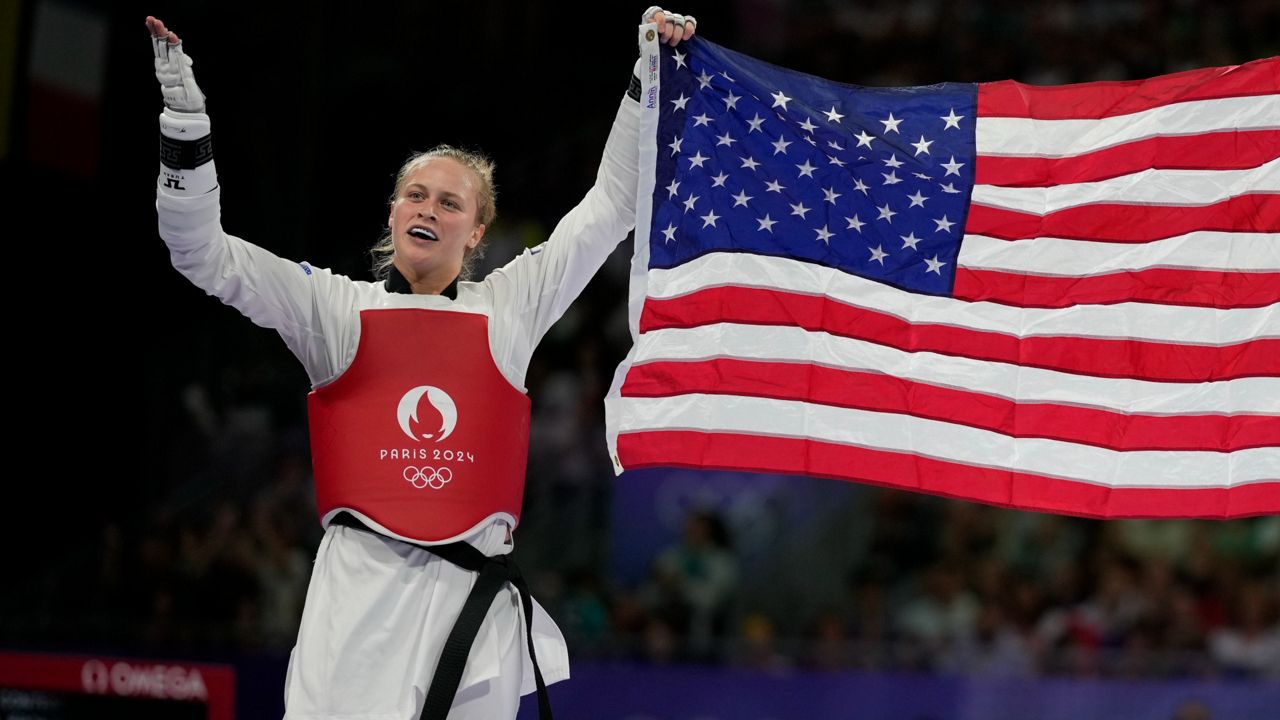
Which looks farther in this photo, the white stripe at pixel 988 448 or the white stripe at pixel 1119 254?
the white stripe at pixel 1119 254

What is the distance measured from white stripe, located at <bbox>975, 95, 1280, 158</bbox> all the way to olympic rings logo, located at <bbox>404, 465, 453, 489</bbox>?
7.18 feet

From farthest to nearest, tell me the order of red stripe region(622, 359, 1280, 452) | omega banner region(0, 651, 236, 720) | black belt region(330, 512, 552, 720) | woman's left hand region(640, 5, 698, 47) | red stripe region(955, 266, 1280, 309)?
1. omega banner region(0, 651, 236, 720)
2. red stripe region(955, 266, 1280, 309)
3. red stripe region(622, 359, 1280, 452)
4. woman's left hand region(640, 5, 698, 47)
5. black belt region(330, 512, 552, 720)

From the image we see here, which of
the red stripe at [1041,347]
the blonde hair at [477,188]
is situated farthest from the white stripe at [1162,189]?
the blonde hair at [477,188]

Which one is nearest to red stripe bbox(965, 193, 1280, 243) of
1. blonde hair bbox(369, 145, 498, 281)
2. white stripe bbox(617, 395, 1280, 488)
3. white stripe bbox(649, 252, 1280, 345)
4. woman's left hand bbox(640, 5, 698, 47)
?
white stripe bbox(649, 252, 1280, 345)

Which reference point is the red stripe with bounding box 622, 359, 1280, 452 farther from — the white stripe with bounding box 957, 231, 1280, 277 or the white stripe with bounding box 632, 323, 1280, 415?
the white stripe with bounding box 957, 231, 1280, 277

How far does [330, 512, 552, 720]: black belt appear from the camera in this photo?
139 inches

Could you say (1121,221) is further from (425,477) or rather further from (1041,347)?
(425,477)

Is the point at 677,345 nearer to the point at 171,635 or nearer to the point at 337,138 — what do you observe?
the point at 171,635

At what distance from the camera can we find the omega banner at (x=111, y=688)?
592cm

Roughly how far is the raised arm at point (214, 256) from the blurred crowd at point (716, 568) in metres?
5.20

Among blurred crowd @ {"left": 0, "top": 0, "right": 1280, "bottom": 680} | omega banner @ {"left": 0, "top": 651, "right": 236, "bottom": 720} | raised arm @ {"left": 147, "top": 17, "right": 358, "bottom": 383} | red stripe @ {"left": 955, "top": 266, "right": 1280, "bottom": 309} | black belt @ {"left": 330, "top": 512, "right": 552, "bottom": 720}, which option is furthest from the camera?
blurred crowd @ {"left": 0, "top": 0, "right": 1280, "bottom": 680}

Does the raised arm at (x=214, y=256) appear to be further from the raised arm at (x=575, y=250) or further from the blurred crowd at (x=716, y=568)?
the blurred crowd at (x=716, y=568)

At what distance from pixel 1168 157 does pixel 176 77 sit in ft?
9.97

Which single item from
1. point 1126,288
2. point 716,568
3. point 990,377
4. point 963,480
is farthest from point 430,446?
point 716,568
